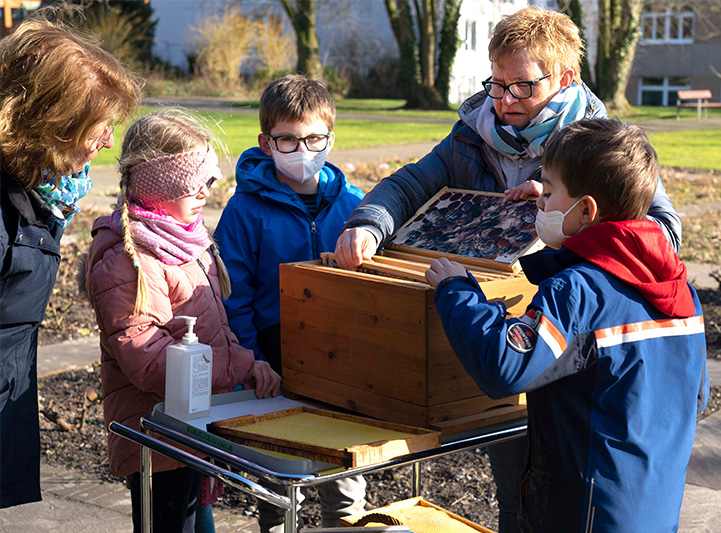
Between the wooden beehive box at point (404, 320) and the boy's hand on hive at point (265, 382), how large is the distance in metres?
0.04

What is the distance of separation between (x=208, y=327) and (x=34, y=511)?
172 centimetres

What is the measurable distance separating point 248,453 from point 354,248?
688 mm

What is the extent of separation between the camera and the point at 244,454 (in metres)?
2.05

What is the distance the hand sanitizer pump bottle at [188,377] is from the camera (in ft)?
7.19

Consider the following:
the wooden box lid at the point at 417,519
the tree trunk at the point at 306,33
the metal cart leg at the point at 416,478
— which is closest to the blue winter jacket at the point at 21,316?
the wooden box lid at the point at 417,519

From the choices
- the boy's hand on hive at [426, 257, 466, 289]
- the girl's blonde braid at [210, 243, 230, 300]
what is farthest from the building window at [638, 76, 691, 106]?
the boy's hand on hive at [426, 257, 466, 289]

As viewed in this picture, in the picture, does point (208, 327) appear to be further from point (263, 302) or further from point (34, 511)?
point (34, 511)

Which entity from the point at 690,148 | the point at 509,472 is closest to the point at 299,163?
the point at 509,472

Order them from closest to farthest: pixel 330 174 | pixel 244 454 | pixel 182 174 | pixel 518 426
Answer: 1. pixel 244 454
2. pixel 518 426
3. pixel 182 174
4. pixel 330 174

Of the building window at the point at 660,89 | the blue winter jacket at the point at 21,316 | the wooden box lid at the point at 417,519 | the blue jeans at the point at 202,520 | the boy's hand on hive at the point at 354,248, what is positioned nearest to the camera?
the blue winter jacket at the point at 21,316

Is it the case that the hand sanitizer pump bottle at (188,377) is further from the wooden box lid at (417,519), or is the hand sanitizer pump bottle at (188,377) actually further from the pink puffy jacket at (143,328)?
the wooden box lid at (417,519)

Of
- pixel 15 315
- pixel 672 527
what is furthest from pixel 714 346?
pixel 15 315

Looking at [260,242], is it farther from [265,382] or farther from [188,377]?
[188,377]

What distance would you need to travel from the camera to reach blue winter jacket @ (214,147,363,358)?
9.36ft
